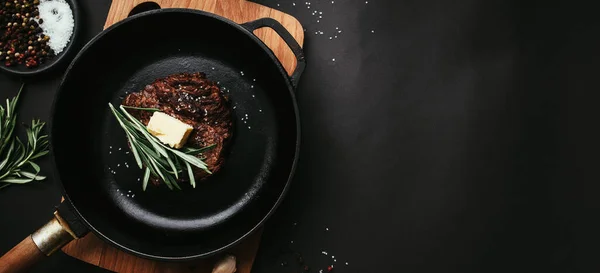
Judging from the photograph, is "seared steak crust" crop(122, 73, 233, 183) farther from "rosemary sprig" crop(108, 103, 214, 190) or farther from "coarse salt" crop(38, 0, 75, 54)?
"coarse salt" crop(38, 0, 75, 54)

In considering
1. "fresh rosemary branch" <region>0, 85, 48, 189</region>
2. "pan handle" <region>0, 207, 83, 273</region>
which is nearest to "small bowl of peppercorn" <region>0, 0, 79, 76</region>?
"fresh rosemary branch" <region>0, 85, 48, 189</region>

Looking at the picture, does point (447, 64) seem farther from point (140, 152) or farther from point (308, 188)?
point (140, 152)

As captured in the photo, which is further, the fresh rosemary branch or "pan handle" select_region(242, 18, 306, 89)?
the fresh rosemary branch

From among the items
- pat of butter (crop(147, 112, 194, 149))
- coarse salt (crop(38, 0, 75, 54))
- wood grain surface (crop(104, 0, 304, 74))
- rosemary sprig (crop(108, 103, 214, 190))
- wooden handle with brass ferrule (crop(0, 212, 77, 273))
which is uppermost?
wood grain surface (crop(104, 0, 304, 74))

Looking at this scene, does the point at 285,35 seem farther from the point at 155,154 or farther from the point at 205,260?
the point at 205,260

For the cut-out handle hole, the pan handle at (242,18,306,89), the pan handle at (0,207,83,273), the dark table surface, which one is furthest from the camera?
the dark table surface

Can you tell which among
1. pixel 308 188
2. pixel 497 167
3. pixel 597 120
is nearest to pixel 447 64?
pixel 497 167

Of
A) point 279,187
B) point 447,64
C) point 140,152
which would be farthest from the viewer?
point 447,64

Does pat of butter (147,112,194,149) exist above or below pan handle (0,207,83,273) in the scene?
above
